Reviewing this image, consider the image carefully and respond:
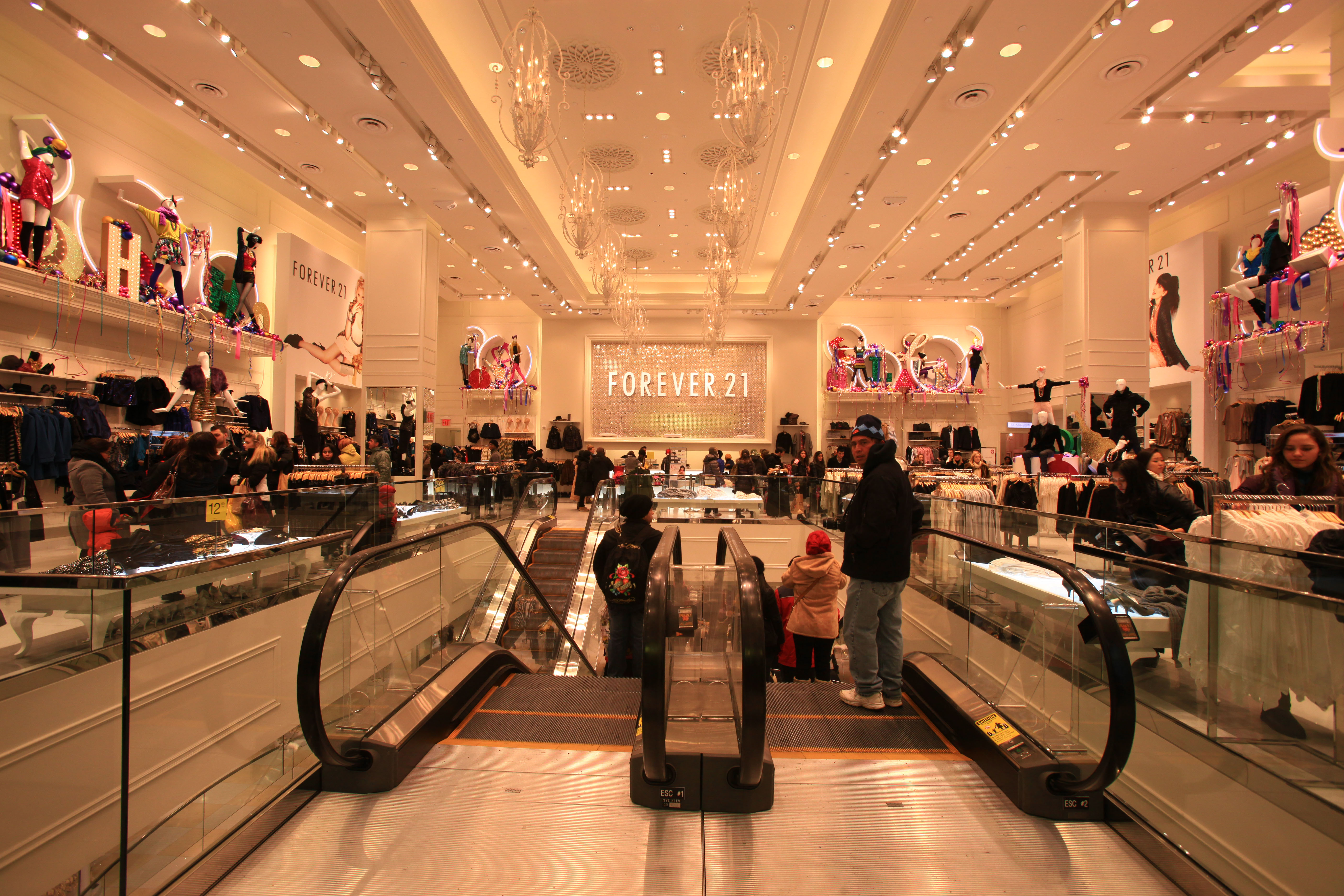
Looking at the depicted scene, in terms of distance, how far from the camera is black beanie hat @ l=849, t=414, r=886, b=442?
3.34 meters

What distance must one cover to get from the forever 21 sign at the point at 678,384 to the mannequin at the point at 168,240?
982cm

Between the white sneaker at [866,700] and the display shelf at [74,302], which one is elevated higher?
the display shelf at [74,302]

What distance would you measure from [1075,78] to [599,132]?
5.96 m

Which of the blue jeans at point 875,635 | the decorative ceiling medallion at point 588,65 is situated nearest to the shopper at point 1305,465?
the blue jeans at point 875,635

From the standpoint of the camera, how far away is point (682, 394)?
17359 millimetres

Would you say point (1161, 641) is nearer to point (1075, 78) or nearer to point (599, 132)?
point (1075, 78)

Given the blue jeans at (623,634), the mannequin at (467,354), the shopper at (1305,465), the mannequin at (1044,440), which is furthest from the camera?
the mannequin at (467,354)

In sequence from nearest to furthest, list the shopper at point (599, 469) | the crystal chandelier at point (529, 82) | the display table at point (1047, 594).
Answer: the display table at point (1047, 594)
the crystal chandelier at point (529, 82)
the shopper at point (599, 469)

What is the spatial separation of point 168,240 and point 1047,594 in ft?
37.2

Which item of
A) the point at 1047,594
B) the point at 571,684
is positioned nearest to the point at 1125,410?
the point at 1047,594

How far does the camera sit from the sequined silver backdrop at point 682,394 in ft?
56.5

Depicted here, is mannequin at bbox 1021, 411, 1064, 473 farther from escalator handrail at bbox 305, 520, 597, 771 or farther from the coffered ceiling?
escalator handrail at bbox 305, 520, 597, 771

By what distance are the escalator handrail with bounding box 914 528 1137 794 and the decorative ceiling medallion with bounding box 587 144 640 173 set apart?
29.7 ft

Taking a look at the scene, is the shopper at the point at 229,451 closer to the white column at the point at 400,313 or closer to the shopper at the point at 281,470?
the shopper at the point at 281,470
